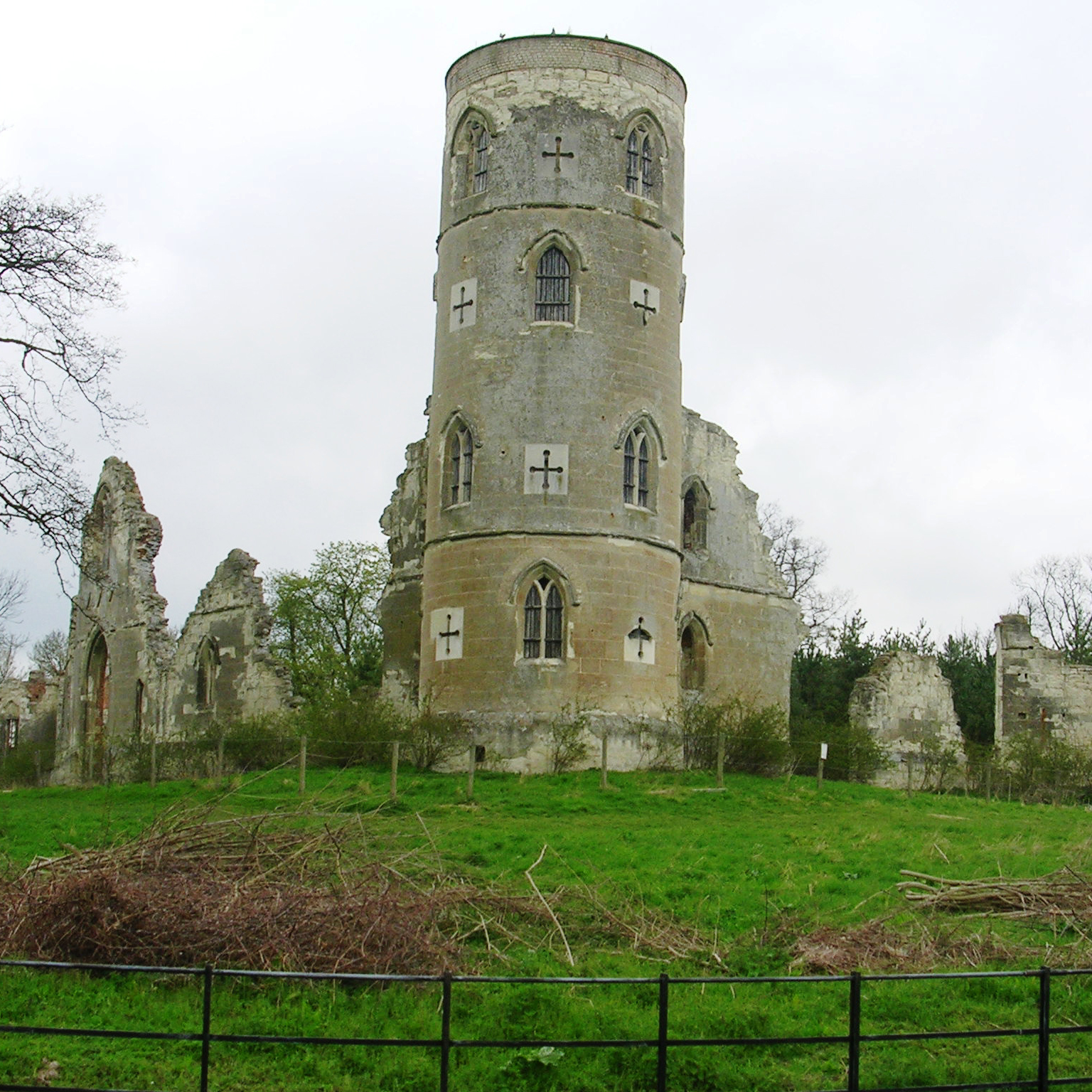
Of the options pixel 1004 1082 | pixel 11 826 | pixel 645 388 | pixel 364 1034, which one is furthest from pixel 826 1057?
pixel 645 388

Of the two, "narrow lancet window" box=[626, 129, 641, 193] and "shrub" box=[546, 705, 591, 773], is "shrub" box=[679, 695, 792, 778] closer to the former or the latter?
"shrub" box=[546, 705, 591, 773]

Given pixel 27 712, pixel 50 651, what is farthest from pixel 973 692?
pixel 50 651

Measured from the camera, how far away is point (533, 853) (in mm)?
18406

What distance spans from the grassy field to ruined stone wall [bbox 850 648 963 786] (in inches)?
564

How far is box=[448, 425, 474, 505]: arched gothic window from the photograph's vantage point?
3075 cm

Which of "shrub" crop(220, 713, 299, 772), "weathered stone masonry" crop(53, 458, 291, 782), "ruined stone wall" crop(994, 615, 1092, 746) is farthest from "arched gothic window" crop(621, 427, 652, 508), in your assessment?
"ruined stone wall" crop(994, 615, 1092, 746)

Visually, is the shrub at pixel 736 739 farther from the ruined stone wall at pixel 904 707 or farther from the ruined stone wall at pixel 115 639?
the ruined stone wall at pixel 115 639

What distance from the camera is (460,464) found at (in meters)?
31.0

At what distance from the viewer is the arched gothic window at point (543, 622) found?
29594mm

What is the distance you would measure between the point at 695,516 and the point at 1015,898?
20.2 metres

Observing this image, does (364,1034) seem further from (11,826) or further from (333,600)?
(333,600)

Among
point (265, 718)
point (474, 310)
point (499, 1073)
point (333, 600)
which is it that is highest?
point (474, 310)

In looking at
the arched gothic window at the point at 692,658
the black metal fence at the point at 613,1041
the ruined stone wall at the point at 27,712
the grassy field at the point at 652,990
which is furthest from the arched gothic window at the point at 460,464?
the black metal fence at the point at 613,1041

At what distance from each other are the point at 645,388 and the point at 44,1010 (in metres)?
20.3
